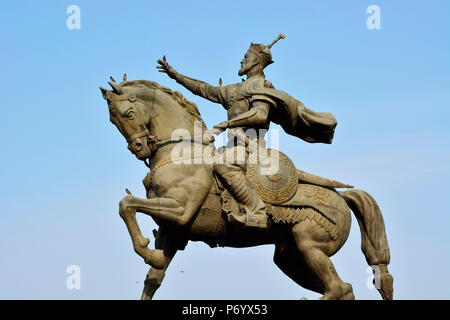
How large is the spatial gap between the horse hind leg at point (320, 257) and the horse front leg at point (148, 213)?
157 centimetres

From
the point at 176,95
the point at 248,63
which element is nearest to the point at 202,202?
Result: the point at 176,95

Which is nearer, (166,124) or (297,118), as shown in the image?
(166,124)

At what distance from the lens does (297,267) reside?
37.0ft

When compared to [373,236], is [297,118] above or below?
above

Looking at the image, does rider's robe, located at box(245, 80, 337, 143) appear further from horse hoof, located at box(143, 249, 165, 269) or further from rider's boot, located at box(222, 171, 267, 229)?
horse hoof, located at box(143, 249, 165, 269)

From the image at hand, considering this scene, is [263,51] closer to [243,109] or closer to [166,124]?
[243,109]

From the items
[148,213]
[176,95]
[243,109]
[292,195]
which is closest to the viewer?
[148,213]

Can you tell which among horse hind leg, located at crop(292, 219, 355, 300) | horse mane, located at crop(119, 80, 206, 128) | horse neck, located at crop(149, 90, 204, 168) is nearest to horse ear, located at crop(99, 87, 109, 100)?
horse mane, located at crop(119, 80, 206, 128)

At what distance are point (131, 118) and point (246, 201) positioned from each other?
5.62 feet

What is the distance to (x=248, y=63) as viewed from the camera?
11445mm

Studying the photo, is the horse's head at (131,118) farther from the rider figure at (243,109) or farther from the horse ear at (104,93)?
the rider figure at (243,109)

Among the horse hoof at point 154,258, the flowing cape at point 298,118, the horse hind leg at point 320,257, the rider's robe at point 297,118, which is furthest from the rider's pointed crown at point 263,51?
the horse hoof at point 154,258
